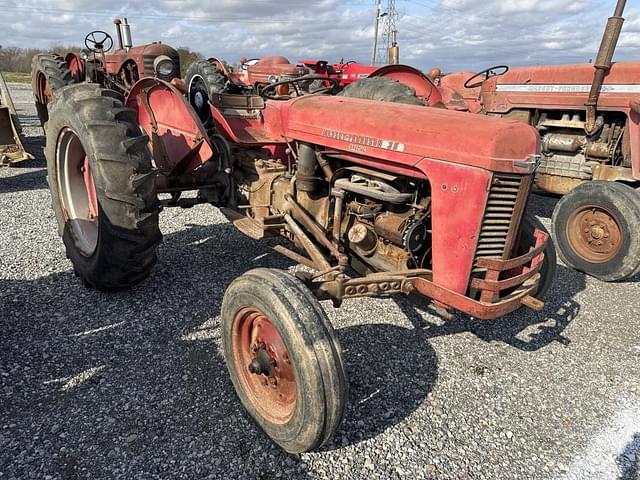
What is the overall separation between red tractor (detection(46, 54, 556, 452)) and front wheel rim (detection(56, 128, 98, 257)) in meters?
0.01

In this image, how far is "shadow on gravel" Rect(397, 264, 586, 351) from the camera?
331cm

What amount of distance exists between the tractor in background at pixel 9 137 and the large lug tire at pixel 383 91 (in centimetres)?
607

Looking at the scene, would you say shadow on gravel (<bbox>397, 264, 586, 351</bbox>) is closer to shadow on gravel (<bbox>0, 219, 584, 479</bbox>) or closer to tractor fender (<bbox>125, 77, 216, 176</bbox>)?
shadow on gravel (<bbox>0, 219, 584, 479</bbox>)

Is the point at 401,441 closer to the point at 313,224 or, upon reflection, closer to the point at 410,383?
the point at 410,383

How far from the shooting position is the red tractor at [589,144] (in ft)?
14.2

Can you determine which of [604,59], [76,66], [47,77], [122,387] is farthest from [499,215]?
[76,66]

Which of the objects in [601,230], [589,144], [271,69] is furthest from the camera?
[271,69]

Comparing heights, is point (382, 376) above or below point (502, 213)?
below

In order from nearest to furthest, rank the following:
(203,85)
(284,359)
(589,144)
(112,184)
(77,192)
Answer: (284,359)
(112,184)
(77,192)
(203,85)
(589,144)

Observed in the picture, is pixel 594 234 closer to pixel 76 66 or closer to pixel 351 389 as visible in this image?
pixel 351 389

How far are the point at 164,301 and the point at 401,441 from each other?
6.76 ft

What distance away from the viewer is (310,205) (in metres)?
3.25

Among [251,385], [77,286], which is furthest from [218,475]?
[77,286]

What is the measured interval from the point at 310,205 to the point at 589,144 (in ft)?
12.8
